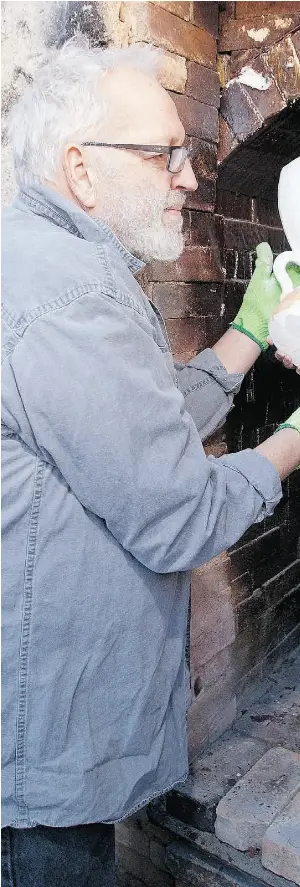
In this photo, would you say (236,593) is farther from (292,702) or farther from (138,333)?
(138,333)

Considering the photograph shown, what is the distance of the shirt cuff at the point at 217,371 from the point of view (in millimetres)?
1865

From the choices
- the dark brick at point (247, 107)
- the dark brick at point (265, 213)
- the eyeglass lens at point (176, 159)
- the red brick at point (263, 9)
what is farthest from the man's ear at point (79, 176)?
the dark brick at point (265, 213)

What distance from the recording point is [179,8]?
187cm

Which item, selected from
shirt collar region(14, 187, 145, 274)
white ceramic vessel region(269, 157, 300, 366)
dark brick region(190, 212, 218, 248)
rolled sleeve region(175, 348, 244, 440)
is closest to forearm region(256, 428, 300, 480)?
white ceramic vessel region(269, 157, 300, 366)

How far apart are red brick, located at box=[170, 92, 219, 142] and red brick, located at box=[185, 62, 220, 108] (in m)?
0.02

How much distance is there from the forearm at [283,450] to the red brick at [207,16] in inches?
47.1

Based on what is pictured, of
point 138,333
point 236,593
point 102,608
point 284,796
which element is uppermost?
point 138,333

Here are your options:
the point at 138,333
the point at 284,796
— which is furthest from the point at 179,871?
the point at 138,333

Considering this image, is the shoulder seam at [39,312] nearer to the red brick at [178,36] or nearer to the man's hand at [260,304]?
the man's hand at [260,304]

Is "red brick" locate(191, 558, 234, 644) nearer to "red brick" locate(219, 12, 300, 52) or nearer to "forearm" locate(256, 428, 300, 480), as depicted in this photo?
"forearm" locate(256, 428, 300, 480)

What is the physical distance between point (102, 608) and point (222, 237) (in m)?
1.31

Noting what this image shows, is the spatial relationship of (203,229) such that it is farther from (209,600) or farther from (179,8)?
(209,600)

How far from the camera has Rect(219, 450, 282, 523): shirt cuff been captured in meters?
1.36

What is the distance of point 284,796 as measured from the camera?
6.72ft
